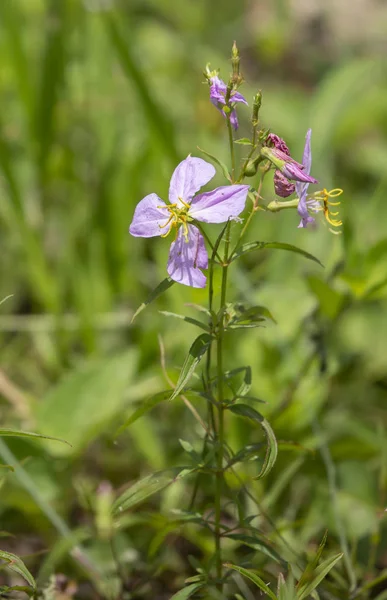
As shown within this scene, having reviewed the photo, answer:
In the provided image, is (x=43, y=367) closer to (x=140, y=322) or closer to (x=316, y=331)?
(x=140, y=322)

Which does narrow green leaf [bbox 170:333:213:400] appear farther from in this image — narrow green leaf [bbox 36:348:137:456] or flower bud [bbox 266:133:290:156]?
narrow green leaf [bbox 36:348:137:456]

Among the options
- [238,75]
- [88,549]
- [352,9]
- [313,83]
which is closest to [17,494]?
[88,549]

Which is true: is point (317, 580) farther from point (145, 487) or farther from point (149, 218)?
point (149, 218)

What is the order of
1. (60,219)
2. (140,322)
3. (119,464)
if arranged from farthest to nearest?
(60,219)
(140,322)
(119,464)

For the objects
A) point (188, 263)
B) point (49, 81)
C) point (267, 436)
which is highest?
point (49, 81)

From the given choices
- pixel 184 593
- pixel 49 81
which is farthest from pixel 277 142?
pixel 49 81

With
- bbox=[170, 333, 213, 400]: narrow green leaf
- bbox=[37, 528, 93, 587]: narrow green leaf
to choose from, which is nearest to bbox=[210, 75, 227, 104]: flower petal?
bbox=[170, 333, 213, 400]: narrow green leaf
